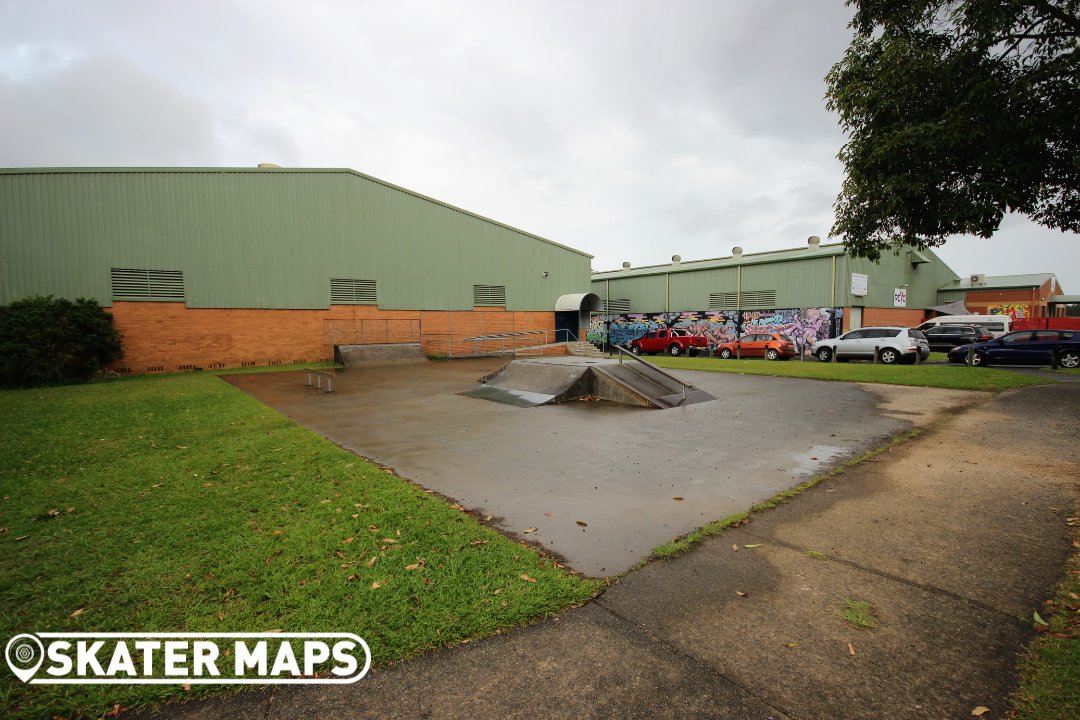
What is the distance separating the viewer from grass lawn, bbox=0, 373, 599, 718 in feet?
8.36

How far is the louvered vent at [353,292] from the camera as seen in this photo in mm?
22114

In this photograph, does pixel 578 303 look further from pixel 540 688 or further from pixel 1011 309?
pixel 1011 309

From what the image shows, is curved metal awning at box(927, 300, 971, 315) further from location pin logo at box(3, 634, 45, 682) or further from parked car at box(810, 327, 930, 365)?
location pin logo at box(3, 634, 45, 682)

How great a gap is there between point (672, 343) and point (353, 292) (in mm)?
Result: 17328

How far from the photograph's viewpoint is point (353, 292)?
74.2 ft

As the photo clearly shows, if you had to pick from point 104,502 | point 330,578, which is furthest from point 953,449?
point 104,502

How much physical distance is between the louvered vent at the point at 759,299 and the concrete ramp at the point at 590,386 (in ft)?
75.5

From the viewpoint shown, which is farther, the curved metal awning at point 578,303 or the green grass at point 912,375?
the curved metal awning at point 578,303

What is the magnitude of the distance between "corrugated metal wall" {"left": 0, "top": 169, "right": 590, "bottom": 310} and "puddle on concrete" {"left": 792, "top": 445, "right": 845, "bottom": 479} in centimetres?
2077

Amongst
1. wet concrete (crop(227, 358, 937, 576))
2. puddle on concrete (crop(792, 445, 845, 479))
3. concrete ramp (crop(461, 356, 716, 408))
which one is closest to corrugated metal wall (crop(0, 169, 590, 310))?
wet concrete (crop(227, 358, 937, 576))

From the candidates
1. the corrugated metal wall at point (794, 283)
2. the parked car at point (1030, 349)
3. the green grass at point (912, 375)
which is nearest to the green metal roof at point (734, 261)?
the corrugated metal wall at point (794, 283)

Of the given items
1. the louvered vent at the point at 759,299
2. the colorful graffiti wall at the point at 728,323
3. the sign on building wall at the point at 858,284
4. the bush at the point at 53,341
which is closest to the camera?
the bush at the point at 53,341

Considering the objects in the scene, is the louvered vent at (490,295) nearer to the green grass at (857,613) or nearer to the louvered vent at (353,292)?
the louvered vent at (353,292)

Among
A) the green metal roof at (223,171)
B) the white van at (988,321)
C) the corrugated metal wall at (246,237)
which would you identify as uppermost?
the green metal roof at (223,171)
